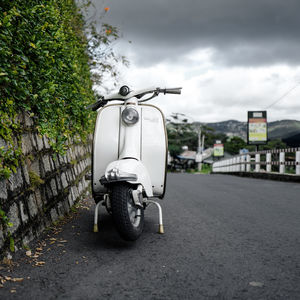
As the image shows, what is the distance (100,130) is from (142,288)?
1.94m

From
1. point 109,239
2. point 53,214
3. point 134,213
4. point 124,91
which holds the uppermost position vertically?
point 124,91

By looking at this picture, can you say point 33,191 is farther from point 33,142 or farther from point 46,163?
point 46,163

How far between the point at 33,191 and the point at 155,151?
122 cm

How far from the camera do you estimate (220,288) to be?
7.14ft

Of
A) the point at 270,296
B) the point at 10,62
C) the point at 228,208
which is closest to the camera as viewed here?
the point at 270,296

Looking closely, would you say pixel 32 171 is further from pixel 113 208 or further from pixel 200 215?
pixel 200 215

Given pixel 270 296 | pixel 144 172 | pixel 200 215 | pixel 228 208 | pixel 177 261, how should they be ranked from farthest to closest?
pixel 228 208, pixel 200 215, pixel 144 172, pixel 177 261, pixel 270 296

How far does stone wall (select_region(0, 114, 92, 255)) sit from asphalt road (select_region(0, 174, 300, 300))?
15 cm

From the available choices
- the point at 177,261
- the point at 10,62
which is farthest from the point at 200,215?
the point at 10,62

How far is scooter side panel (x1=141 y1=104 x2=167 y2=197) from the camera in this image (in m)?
3.72

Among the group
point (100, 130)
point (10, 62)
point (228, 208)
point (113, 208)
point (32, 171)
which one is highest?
point (10, 62)

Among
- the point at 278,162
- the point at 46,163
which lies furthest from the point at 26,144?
the point at 278,162

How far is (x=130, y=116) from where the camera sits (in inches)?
141

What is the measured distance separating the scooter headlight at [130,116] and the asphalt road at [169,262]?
108cm
